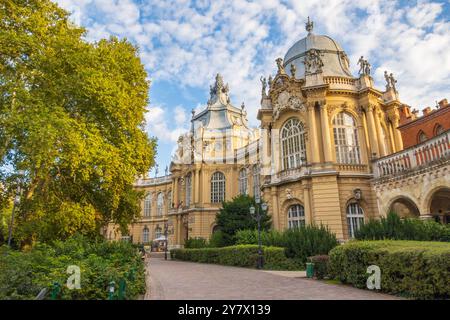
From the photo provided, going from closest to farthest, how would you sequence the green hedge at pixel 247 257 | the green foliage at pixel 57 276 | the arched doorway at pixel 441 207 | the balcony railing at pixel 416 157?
the green foliage at pixel 57 276, the balcony railing at pixel 416 157, the arched doorway at pixel 441 207, the green hedge at pixel 247 257

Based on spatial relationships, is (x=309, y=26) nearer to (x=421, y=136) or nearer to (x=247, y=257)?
(x=421, y=136)

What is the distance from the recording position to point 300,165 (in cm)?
2400

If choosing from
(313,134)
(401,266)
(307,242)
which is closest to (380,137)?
(313,134)

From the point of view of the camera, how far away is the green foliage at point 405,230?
14070 millimetres

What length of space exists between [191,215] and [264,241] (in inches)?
986

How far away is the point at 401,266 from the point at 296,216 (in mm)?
15547

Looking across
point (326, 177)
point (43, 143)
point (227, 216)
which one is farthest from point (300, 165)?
point (43, 143)

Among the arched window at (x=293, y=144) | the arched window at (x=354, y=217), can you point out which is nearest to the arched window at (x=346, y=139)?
the arched window at (x=293, y=144)

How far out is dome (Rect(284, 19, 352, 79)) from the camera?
26906 millimetres

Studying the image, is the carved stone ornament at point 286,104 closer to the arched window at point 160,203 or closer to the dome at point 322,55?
the dome at point 322,55

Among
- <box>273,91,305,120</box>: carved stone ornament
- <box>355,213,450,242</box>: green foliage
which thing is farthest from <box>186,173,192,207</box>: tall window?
<box>355,213,450,242</box>: green foliage

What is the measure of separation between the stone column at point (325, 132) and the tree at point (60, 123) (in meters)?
13.3

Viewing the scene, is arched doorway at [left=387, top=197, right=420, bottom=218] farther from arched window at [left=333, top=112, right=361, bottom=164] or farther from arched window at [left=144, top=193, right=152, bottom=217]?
arched window at [left=144, top=193, right=152, bottom=217]
